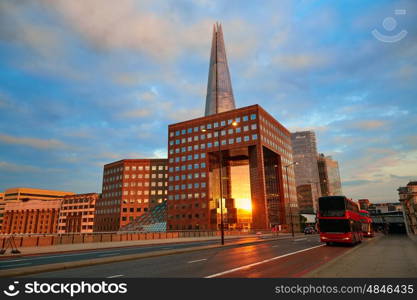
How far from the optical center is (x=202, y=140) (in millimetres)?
105625

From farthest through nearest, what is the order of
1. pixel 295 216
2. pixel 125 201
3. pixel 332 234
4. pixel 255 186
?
pixel 125 201 → pixel 295 216 → pixel 255 186 → pixel 332 234

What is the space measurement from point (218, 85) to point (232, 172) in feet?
168

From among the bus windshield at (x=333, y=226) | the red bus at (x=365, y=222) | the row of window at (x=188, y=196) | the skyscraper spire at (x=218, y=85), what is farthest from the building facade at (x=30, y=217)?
the bus windshield at (x=333, y=226)

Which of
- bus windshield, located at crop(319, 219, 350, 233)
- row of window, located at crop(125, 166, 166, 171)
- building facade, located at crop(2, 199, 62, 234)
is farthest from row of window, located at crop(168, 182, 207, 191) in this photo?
building facade, located at crop(2, 199, 62, 234)

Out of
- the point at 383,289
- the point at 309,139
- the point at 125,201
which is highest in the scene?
the point at 309,139

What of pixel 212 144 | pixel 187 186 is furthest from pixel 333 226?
pixel 187 186

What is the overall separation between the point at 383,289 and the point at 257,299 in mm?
3559

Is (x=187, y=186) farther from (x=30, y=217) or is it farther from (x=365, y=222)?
(x=30, y=217)

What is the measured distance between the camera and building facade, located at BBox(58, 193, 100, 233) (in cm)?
14750

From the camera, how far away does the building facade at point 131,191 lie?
128750 millimetres

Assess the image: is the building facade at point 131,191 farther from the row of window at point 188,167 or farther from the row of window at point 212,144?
the row of window at point 212,144

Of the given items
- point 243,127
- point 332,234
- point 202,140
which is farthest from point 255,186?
point 332,234

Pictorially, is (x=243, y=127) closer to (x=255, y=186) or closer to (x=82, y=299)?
(x=255, y=186)

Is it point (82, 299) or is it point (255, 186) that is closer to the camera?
point (82, 299)
